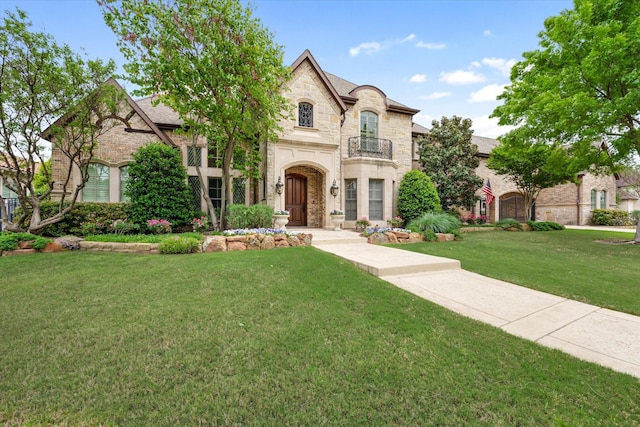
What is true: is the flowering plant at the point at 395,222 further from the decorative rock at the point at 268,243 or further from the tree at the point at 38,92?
the tree at the point at 38,92

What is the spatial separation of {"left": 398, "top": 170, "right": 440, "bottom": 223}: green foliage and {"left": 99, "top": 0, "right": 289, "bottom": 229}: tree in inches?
309

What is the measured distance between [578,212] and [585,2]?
18.5 meters

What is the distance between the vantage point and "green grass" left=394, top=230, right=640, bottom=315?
4289 mm

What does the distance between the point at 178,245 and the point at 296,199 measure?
7140 millimetres

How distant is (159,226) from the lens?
934 cm

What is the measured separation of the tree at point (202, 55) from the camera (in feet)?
26.8

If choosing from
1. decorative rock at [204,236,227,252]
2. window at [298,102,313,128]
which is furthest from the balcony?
decorative rock at [204,236,227,252]

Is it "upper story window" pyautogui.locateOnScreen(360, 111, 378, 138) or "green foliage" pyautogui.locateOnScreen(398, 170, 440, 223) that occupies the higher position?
"upper story window" pyautogui.locateOnScreen(360, 111, 378, 138)

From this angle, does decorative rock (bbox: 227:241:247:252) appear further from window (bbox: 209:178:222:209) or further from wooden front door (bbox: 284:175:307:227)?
window (bbox: 209:178:222:209)

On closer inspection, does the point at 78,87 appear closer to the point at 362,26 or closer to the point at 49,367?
the point at 49,367

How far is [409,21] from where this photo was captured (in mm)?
10484

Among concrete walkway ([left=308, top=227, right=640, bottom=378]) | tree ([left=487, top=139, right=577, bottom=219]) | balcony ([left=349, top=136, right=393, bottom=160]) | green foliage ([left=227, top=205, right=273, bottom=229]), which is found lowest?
concrete walkway ([left=308, top=227, right=640, bottom=378])

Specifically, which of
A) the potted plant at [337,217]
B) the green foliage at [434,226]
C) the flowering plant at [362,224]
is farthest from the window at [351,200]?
the green foliage at [434,226]

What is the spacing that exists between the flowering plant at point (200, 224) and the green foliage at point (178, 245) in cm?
359
